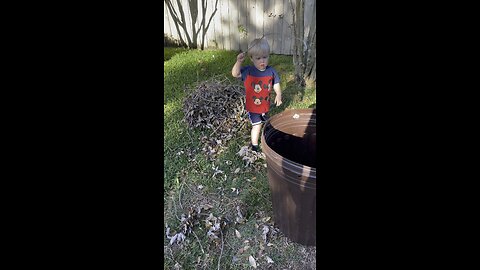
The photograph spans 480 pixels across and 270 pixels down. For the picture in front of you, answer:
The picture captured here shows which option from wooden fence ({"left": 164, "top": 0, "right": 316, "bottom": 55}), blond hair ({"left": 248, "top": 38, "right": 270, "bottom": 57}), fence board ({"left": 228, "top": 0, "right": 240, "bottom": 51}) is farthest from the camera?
fence board ({"left": 228, "top": 0, "right": 240, "bottom": 51})

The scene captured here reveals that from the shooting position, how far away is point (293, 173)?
231 cm

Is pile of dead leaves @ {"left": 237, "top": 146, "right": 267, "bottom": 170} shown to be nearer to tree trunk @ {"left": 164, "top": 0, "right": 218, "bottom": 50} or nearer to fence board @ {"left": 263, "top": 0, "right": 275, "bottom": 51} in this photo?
fence board @ {"left": 263, "top": 0, "right": 275, "bottom": 51}

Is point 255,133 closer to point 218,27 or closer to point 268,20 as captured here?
point 268,20

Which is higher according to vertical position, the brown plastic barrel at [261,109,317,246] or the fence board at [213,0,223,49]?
the fence board at [213,0,223,49]

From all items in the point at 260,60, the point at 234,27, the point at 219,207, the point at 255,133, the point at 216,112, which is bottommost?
the point at 219,207

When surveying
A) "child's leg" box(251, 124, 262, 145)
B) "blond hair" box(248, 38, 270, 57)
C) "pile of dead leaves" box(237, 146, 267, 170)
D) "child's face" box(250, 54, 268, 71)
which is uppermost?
"blond hair" box(248, 38, 270, 57)

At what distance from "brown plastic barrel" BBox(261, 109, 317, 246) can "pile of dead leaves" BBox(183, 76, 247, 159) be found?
1.09m

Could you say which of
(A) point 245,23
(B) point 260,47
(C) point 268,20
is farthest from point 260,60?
(A) point 245,23

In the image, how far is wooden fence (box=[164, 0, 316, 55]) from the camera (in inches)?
221

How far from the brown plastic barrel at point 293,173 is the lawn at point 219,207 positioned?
0.67 feet

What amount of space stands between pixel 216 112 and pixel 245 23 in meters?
2.39

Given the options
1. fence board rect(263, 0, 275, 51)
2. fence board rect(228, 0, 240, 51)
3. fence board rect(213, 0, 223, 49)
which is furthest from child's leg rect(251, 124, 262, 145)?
fence board rect(213, 0, 223, 49)
